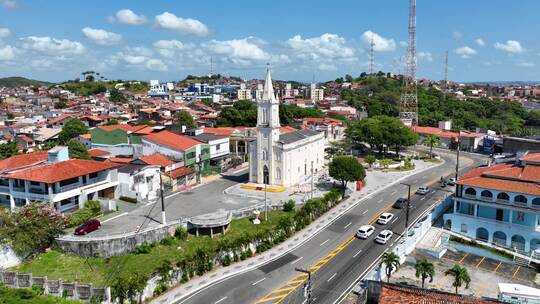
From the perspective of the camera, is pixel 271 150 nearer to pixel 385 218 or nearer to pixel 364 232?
pixel 385 218

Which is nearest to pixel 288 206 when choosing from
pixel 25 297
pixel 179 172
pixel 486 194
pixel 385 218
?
pixel 385 218

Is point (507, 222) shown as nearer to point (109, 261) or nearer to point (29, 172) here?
point (109, 261)

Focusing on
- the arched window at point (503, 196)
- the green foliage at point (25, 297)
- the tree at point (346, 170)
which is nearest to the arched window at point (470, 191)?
the arched window at point (503, 196)

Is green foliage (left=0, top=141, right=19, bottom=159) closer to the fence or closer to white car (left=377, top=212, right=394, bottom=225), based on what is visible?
the fence

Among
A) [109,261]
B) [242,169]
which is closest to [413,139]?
[242,169]

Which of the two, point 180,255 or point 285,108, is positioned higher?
point 285,108

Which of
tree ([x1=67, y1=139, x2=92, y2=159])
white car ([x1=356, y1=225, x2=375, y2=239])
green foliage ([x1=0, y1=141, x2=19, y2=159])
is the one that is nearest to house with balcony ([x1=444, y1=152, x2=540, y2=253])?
white car ([x1=356, y1=225, x2=375, y2=239])
